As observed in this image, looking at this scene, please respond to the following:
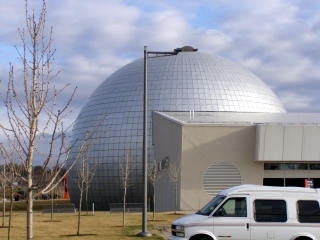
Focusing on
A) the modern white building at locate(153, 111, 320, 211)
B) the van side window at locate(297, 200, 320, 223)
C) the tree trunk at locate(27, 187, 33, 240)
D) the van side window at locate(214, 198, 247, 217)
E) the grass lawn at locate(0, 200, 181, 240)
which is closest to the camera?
the tree trunk at locate(27, 187, 33, 240)

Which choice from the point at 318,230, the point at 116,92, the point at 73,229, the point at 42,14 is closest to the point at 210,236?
the point at 318,230

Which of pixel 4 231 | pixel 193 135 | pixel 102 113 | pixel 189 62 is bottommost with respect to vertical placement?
pixel 4 231

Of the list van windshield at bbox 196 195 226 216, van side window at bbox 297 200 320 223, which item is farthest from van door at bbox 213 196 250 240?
van side window at bbox 297 200 320 223

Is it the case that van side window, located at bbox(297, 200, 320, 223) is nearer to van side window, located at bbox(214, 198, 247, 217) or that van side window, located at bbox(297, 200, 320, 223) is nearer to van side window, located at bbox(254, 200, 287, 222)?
van side window, located at bbox(254, 200, 287, 222)

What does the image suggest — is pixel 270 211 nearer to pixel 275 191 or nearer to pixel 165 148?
pixel 275 191

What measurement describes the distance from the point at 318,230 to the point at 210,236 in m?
3.17

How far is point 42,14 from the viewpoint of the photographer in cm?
1226

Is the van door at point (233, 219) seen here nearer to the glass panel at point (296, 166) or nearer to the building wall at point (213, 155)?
the building wall at point (213, 155)

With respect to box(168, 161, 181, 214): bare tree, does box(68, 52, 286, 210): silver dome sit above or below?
above

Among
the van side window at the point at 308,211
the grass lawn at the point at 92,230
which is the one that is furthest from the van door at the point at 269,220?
the grass lawn at the point at 92,230

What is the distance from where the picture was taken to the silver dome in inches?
1978

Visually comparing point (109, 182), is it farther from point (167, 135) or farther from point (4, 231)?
point (4, 231)

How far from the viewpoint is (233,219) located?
15766 millimetres

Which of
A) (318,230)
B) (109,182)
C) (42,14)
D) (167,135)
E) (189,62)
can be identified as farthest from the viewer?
(189,62)
